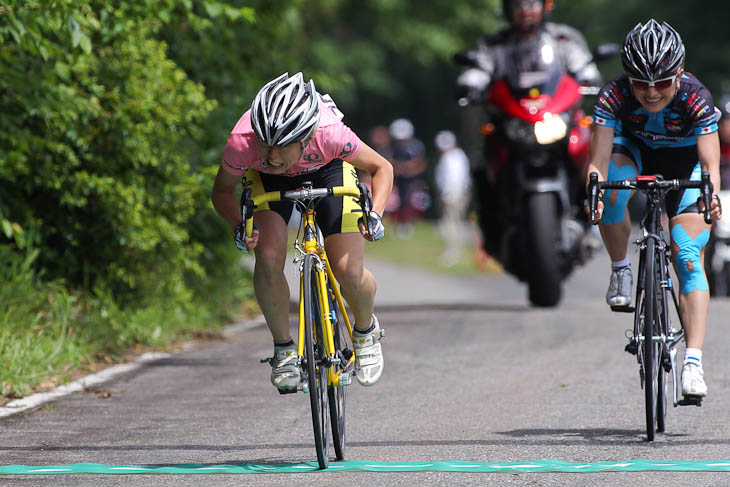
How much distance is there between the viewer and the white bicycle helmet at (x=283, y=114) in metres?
6.43

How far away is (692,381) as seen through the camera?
6977 mm

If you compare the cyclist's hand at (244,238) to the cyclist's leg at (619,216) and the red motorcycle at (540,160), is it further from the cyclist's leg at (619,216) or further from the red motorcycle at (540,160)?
the red motorcycle at (540,160)

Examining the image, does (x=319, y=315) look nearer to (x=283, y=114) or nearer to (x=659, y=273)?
(x=283, y=114)

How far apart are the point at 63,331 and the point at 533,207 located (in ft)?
14.8

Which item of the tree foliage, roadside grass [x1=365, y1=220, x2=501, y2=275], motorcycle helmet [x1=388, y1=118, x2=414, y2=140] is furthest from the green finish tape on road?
motorcycle helmet [x1=388, y1=118, x2=414, y2=140]

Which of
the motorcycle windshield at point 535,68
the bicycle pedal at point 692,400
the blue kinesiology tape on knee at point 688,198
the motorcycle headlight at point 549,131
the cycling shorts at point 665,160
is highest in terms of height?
the motorcycle windshield at point 535,68

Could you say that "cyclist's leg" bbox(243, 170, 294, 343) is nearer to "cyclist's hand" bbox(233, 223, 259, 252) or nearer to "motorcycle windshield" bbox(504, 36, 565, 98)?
"cyclist's hand" bbox(233, 223, 259, 252)

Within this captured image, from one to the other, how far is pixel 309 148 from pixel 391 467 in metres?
1.47

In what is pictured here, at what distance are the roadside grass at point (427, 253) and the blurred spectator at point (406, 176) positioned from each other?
368 mm

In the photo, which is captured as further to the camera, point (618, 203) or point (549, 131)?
point (549, 131)

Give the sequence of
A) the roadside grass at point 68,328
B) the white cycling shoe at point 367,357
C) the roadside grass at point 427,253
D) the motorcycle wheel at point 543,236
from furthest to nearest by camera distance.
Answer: the roadside grass at point 427,253
the motorcycle wheel at point 543,236
the roadside grass at point 68,328
the white cycling shoe at point 367,357

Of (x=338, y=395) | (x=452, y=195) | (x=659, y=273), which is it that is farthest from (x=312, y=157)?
(x=452, y=195)

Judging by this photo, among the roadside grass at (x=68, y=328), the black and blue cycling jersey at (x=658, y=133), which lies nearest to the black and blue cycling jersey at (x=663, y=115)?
the black and blue cycling jersey at (x=658, y=133)

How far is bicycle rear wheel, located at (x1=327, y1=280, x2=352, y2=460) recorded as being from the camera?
6664 millimetres
